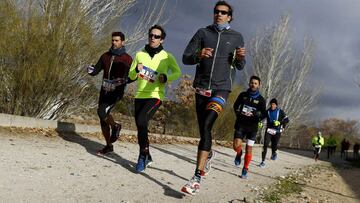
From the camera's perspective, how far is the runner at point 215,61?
5.07m

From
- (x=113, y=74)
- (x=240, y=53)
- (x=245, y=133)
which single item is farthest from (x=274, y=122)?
(x=240, y=53)

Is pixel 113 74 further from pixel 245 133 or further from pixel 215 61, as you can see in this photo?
pixel 245 133

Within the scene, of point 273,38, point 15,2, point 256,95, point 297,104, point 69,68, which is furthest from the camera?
point 297,104

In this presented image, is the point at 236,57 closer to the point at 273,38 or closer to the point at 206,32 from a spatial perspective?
the point at 206,32

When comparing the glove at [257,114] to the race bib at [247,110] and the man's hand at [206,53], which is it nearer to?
the race bib at [247,110]

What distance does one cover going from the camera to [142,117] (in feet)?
20.0

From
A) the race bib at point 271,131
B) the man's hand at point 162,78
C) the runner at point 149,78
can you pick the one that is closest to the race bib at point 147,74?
the runner at point 149,78

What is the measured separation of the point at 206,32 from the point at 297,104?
1516 inches

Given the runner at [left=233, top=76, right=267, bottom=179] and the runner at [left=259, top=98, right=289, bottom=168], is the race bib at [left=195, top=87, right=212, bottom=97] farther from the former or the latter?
the runner at [left=259, top=98, right=289, bottom=168]

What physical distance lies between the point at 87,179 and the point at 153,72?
6.10 feet

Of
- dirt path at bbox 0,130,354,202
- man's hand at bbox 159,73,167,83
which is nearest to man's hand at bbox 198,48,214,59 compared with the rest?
man's hand at bbox 159,73,167,83

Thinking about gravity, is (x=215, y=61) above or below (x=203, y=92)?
above

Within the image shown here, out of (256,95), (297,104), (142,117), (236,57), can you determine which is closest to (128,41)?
(256,95)

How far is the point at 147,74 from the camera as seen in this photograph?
6184 millimetres
